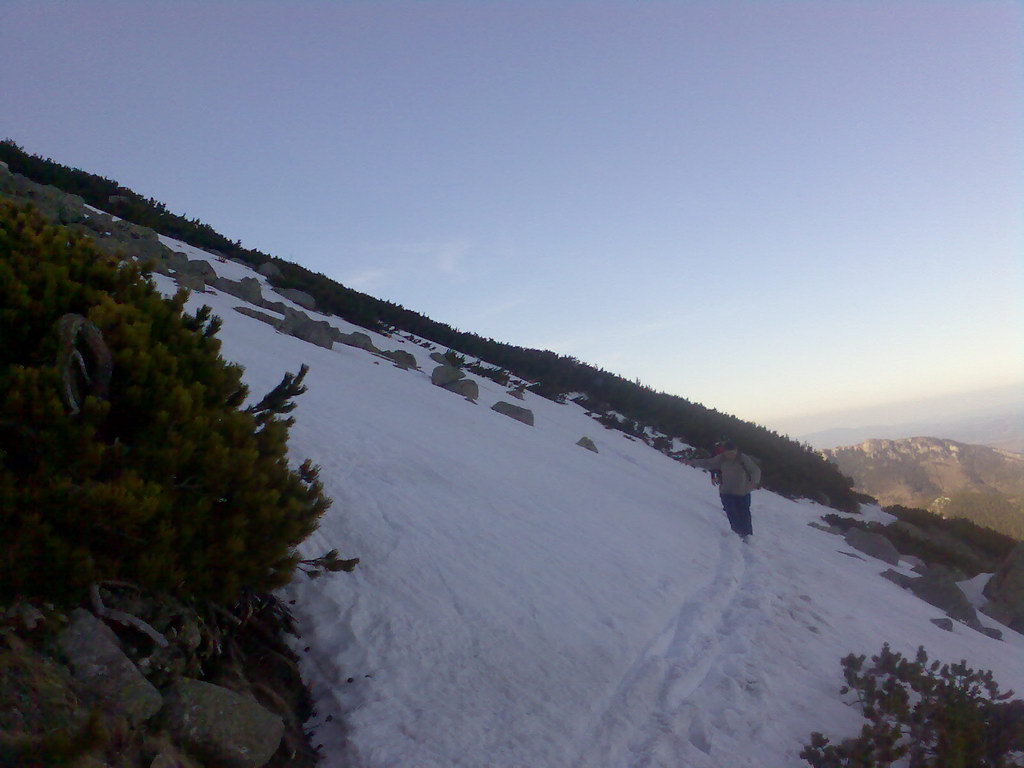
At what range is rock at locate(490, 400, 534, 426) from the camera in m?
14.2

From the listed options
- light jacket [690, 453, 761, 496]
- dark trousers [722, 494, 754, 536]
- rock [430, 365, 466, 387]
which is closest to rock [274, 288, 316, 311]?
rock [430, 365, 466, 387]

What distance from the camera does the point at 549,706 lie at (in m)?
3.79

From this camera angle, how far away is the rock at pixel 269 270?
21.7 metres

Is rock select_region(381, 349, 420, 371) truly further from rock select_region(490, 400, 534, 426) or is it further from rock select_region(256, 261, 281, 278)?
rock select_region(256, 261, 281, 278)

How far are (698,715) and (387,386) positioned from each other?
867cm

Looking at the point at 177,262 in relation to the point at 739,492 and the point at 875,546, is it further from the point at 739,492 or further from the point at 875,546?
the point at 875,546

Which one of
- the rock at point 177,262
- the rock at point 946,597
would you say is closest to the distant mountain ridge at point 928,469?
the rock at point 946,597

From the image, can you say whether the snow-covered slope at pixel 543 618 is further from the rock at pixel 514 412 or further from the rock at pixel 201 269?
the rock at pixel 201 269

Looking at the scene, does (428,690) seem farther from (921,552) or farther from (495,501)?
(921,552)

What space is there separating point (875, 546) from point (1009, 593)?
7.10 feet

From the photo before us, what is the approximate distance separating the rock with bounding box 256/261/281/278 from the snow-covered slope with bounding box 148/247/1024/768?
41.4 ft

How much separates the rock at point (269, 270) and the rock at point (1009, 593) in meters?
21.6

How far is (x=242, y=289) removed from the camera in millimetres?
16016

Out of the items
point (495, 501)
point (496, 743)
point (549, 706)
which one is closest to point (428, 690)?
point (496, 743)
